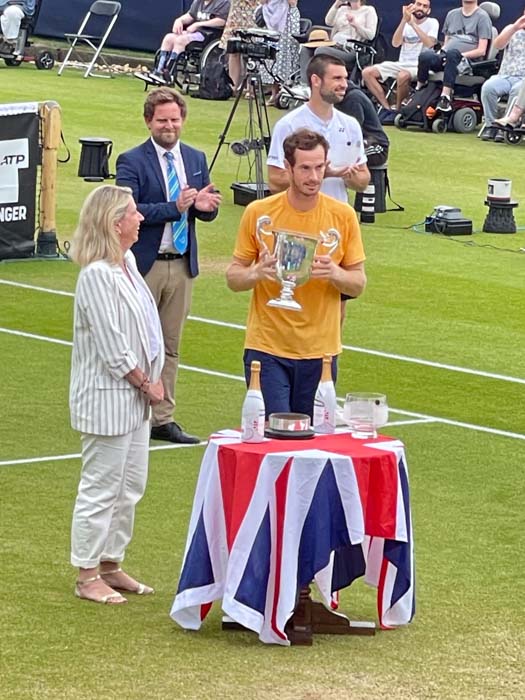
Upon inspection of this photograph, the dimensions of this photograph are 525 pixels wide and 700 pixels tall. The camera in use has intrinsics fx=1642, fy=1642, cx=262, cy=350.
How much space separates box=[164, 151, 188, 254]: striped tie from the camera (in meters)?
10.8

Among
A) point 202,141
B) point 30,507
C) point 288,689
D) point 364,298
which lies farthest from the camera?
point 202,141

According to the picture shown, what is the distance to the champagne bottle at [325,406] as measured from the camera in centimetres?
769

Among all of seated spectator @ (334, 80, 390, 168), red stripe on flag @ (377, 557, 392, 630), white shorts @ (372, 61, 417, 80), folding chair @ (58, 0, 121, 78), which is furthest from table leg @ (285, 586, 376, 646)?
folding chair @ (58, 0, 121, 78)

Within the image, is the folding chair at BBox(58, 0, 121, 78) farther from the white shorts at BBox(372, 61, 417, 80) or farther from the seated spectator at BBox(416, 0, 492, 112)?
the seated spectator at BBox(416, 0, 492, 112)

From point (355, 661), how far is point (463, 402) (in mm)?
5535

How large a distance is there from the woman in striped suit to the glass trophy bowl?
920 mm

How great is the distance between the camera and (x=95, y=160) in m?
21.9

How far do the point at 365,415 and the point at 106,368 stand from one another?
4.00ft

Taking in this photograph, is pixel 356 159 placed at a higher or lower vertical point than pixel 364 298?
→ higher

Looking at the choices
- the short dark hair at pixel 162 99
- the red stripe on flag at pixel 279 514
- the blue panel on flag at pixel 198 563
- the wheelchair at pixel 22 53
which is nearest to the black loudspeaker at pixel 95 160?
the short dark hair at pixel 162 99

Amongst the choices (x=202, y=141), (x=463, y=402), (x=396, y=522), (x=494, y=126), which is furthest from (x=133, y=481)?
(x=494, y=126)

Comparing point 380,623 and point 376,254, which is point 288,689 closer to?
point 380,623

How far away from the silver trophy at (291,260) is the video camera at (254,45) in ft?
36.3

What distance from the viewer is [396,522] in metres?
7.30
